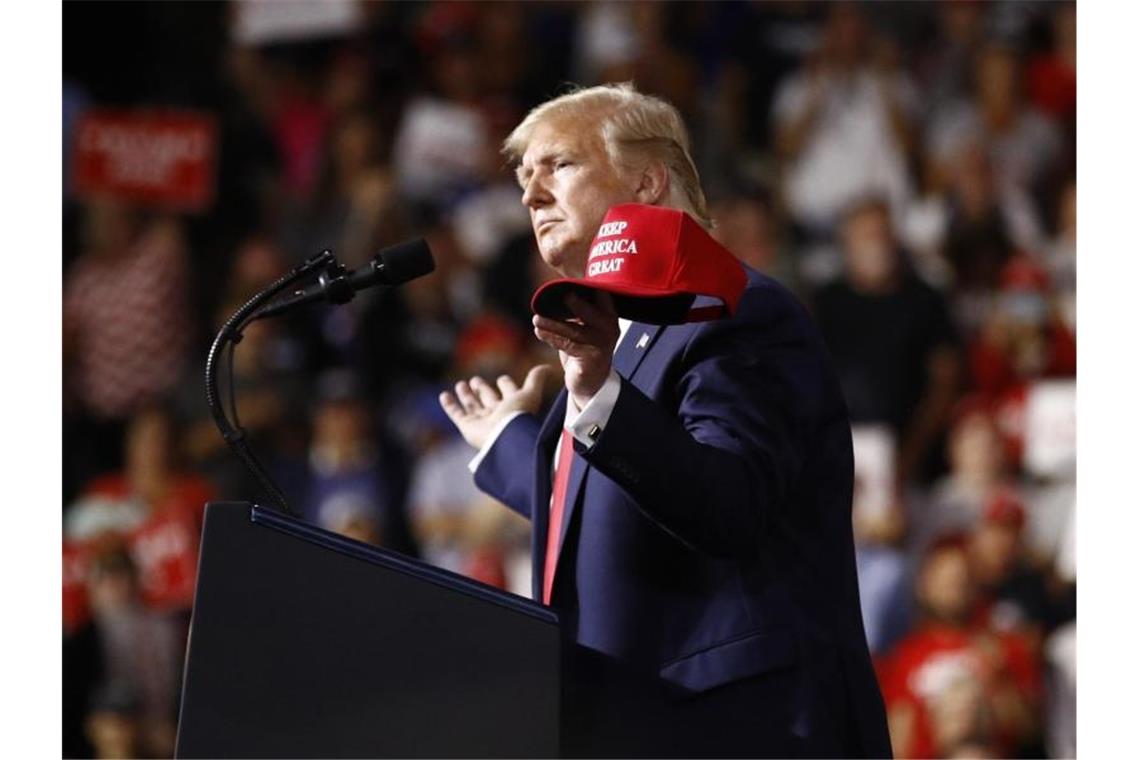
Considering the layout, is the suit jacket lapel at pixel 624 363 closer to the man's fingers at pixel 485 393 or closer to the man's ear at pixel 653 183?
the man's ear at pixel 653 183

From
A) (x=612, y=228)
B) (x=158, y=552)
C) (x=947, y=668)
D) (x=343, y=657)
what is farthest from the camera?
(x=158, y=552)

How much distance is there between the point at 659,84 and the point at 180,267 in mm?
1712

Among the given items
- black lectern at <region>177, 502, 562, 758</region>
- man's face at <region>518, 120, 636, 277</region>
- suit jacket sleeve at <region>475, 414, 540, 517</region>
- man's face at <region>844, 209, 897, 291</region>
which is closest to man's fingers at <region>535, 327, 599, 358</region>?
black lectern at <region>177, 502, 562, 758</region>

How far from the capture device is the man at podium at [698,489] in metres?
1.69

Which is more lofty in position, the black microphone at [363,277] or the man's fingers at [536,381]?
the man's fingers at [536,381]

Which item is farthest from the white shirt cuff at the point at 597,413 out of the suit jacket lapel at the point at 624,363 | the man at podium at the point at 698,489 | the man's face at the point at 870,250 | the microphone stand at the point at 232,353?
the man's face at the point at 870,250

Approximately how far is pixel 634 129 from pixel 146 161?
13.6 feet

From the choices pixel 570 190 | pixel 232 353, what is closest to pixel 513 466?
pixel 570 190

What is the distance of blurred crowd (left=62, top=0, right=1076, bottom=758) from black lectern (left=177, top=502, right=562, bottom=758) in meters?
3.14

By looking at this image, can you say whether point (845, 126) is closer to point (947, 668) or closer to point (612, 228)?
point (947, 668)

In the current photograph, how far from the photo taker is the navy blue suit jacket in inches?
71.0

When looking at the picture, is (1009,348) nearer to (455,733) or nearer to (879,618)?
(879,618)

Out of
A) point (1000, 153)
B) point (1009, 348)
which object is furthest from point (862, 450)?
point (1000, 153)

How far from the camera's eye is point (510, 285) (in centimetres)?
559
